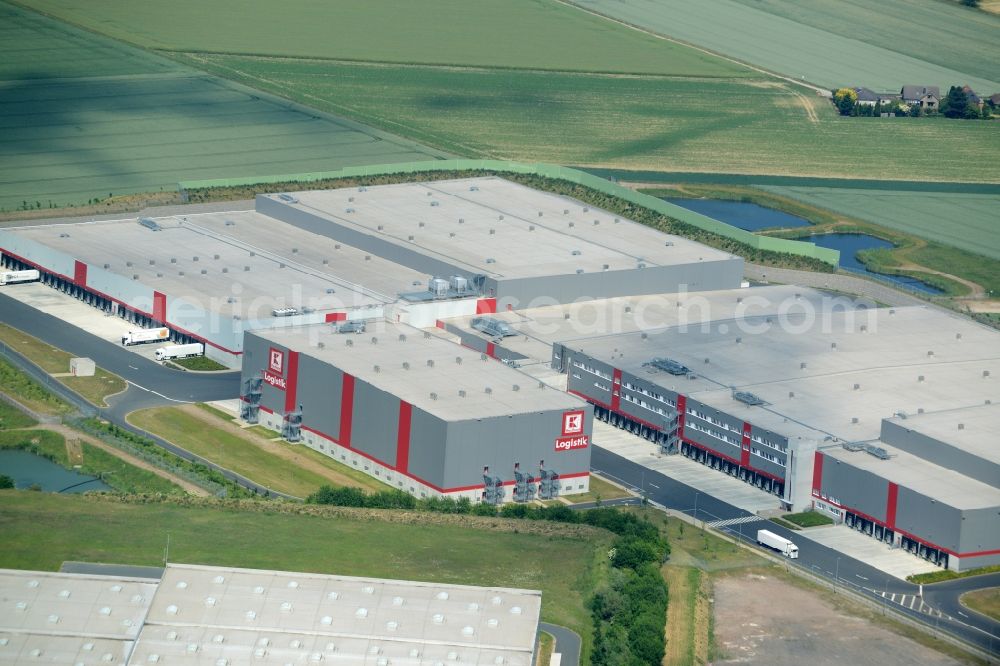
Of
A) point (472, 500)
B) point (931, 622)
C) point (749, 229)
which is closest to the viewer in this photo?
point (931, 622)

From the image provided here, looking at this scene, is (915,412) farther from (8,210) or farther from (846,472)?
(8,210)

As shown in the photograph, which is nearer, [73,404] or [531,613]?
[531,613]

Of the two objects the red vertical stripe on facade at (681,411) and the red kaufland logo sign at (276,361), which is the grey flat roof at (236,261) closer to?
the red kaufland logo sign at (276,361)

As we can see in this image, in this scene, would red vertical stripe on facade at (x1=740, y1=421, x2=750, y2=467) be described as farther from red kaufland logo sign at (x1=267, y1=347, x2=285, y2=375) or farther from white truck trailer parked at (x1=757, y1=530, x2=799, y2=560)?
red kaufland logo sign at (x1=267, y1=347, x2=285, y2=375)

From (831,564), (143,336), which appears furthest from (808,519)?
(143,336)

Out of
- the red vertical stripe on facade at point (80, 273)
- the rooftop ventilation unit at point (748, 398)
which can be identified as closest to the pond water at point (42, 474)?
the red vertical stripe on facade at point (80, 273)

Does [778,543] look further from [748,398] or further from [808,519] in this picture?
[748,398]

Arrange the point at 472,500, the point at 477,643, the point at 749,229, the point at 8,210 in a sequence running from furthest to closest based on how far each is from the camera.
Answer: the point at 749,229 → the point at 8,210 → the point at 472,500 → the point at 477,643

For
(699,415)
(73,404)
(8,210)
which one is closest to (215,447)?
(73,404)
